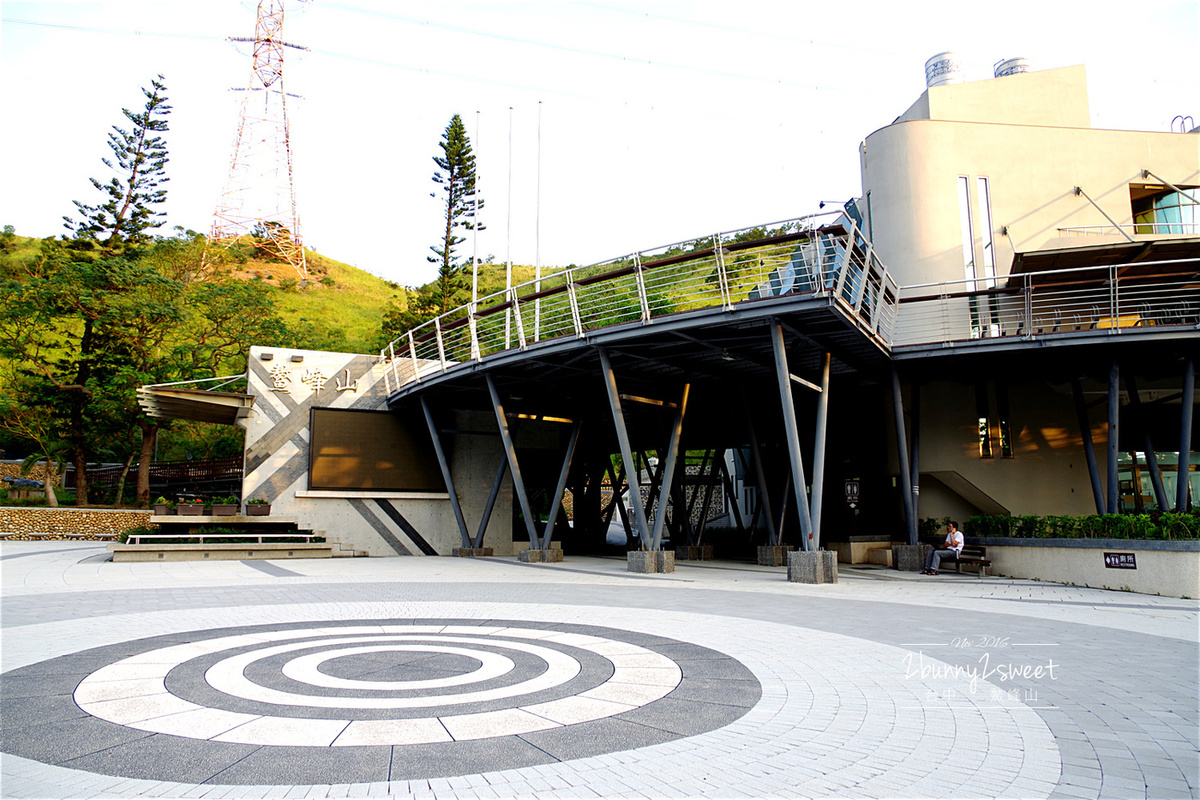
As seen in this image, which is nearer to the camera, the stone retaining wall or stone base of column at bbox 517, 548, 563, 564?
stone base of column at bbox 517, 548, 563, 564

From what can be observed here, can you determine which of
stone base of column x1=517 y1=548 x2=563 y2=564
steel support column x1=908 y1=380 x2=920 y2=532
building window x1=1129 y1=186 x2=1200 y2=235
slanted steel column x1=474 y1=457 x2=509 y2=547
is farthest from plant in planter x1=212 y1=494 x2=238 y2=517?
building window x1=1129 y1=186 x2=1200 y2=235

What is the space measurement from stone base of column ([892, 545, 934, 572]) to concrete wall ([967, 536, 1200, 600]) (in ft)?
3.91

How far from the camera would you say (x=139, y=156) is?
1608 inches

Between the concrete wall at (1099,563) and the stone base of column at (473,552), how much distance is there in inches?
593

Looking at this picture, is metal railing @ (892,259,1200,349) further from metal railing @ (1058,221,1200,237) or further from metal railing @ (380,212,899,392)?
metal railing @ (380,212,899,392)

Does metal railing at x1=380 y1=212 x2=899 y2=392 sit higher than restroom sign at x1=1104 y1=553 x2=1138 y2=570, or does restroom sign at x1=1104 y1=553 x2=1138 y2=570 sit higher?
metal railing at x1=380 y1=212 x2=899 y2=392

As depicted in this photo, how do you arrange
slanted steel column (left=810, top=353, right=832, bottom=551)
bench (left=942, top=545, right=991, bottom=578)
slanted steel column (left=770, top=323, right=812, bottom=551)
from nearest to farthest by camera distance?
slanted steel column (left=770, top=323, right=812, bottom=551), slanted steel column (left=810, top=353, right=832, bottom=551), bench (left=942, top=545, right=991, bottom=578)

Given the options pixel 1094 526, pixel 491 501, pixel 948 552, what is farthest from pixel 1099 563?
pixel 491 501

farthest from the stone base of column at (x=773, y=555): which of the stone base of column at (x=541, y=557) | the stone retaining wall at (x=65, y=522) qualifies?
the stone retaining wall at (x=65, y=522)

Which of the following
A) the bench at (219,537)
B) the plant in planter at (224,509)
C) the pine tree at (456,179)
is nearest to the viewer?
the bench at (219,537)

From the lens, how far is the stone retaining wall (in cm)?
3077

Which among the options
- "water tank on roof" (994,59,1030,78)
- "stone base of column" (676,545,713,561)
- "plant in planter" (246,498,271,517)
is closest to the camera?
"plant in planter" (246,498,271,517)

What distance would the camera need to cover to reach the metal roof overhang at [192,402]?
2246cm

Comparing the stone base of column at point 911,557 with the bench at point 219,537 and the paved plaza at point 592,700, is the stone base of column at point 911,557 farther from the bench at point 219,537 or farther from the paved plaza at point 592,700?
the bench at point 219,537
